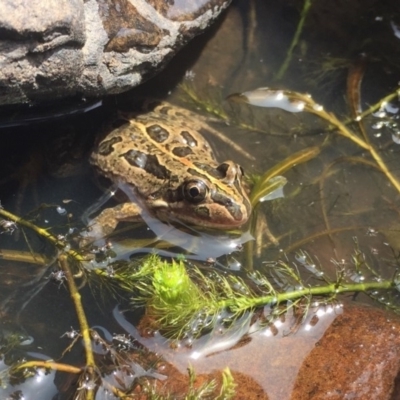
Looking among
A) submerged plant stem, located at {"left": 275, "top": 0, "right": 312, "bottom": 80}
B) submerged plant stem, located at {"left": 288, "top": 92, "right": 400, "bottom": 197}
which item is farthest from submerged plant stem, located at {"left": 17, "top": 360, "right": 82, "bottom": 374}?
submerged plant stem, located at {"left": 275, "top": 0, "right": 312, "bottom": 80}

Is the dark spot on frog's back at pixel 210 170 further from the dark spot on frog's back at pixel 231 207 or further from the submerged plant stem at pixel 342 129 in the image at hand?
the submerged plant stem at pixel 342 129

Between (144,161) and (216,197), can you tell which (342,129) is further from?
(144,161)

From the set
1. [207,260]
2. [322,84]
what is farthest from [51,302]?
[322,84]

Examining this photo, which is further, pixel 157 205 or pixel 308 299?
pixel 157 205

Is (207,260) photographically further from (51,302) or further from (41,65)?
(41,65)

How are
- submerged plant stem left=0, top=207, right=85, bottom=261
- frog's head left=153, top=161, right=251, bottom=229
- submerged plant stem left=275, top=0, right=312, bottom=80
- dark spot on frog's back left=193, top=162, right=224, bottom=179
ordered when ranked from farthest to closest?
submerged plant stem left=275, top=0, right=312, bottom=80 → dark spot on frog's back left=193, top=162, right=224, bottom=179 → frog's head left=153, top=161, right=251, bottom=229 → submerged plant stem left=0, top=207, right=85, bottom=261

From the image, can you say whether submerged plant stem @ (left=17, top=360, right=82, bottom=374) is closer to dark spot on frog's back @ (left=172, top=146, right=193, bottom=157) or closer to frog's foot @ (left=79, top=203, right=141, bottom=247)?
frog's foot @ (left=79, top=203, right=141, bottom=247)
